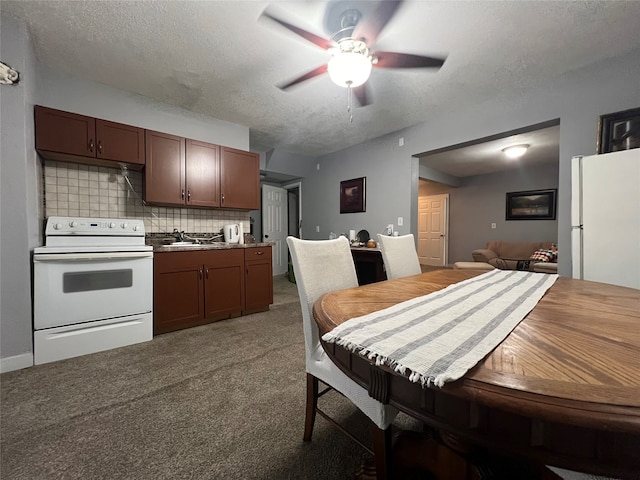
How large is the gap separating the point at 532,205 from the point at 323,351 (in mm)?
6630

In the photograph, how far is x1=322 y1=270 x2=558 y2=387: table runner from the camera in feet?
1.59

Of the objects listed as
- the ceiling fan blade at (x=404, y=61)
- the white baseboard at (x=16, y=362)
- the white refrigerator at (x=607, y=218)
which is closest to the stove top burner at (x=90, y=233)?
the white baseboard at (x=16, y=362)

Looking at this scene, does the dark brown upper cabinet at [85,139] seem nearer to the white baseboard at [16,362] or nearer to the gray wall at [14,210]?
the gray wall at [14,210]

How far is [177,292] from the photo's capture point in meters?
2.52

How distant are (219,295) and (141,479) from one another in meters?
1.86

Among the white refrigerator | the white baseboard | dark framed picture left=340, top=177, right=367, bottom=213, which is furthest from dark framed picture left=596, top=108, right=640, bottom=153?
the white baseboard

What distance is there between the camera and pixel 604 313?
0.80m

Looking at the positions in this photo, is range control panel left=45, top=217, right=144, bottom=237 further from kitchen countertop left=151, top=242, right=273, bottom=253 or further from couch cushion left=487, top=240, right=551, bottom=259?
couch cushion left=487, top=240, right=551, bottom=259

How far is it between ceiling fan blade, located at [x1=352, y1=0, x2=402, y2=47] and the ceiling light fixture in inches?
2.5

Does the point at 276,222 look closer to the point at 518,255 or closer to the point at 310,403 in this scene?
the point at 310,403

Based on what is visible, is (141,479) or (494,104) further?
(494,104)

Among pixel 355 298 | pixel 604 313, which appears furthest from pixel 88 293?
pixel 604 313

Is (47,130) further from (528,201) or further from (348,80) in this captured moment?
(528,201)

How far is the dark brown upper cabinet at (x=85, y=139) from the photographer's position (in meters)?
2.13
